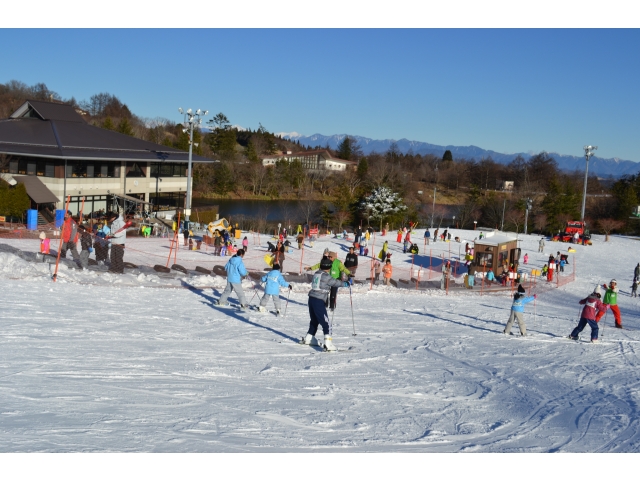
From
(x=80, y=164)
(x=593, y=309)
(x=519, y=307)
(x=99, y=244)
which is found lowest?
(x=519, y=307)

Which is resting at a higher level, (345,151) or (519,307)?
(345,151)

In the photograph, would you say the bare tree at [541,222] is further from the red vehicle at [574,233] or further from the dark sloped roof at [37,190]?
the dark sloped roof at [37,190]

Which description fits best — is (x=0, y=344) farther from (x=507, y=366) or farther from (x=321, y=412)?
(x=507, y=366)

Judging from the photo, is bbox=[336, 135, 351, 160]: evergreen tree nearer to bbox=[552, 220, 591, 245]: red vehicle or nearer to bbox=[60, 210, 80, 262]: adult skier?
bbox=[552, 220, 591, 245]: red vehicle

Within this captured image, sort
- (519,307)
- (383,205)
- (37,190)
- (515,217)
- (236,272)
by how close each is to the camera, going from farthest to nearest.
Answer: (515,217) < (383,205) < (37,190) < (519,307) < (236,272)

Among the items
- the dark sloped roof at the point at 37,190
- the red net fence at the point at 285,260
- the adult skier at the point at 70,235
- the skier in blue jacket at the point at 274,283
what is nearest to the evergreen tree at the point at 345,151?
the red net fence at the point at 285,260

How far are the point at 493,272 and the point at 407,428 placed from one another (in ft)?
75.9

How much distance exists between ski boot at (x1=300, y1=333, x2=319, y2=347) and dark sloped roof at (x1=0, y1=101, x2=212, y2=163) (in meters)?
29.5

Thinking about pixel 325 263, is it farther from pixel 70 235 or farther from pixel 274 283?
pixel 70 235

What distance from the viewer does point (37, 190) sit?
35719 millimetres

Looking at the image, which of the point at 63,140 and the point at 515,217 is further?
the point at 515,217

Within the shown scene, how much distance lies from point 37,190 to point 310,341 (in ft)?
98.3

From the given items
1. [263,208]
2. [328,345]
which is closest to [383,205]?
[263,208]

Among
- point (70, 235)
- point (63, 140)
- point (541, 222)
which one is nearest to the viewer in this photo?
point (70, 235)
